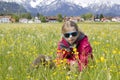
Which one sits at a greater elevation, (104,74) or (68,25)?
(68,25)

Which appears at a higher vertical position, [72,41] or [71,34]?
[71,34]

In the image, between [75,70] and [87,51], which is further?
[87,51]

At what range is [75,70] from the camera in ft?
14.7

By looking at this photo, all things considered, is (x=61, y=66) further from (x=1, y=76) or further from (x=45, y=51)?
(x=45, y=51)

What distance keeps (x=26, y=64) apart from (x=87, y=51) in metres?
1.03

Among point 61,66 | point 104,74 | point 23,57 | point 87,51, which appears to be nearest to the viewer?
point 104,74

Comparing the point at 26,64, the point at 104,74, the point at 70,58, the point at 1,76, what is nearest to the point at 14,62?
the point at 26,64

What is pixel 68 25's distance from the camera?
5500 mm

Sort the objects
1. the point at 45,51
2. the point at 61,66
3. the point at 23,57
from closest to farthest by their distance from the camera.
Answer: the point at 61,66 → the point at 23,57 → the point at 45,51

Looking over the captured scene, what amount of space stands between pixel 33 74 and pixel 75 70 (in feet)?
→ 1.82

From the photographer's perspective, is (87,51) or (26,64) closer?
(87,51)

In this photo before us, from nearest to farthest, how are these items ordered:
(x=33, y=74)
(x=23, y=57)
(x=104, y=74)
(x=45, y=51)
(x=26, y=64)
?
(x=104, y=74)
(x=33, y=74)
(x=26, y=64)
(x=23, y=57)
(x=45, y=51)

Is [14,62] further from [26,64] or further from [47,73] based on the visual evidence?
[47,73]

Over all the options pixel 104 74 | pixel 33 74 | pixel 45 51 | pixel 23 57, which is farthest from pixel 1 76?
pixel 45 51
